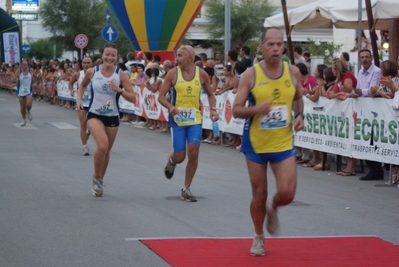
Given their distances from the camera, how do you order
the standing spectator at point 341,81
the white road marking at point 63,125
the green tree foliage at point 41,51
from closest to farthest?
the standing spectator at point 341,81 → the white road marking at point 63,125 → the green tree foliage at point 41,51

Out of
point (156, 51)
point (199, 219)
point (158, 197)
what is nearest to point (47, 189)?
point (158, 197)

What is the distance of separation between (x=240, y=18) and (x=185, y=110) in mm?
49451

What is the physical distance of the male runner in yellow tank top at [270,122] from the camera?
Answer: 7.34 meters

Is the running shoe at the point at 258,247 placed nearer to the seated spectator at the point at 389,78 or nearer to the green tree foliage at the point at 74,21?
the seated spectator at the point at 389,78

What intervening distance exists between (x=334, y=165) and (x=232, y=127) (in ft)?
12.0

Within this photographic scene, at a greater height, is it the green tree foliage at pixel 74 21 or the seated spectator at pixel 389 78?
the green tree foliage at pixel 74 21

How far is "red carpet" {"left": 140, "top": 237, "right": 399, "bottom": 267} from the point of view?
23.9 feet

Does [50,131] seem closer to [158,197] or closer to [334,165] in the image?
[334,165]

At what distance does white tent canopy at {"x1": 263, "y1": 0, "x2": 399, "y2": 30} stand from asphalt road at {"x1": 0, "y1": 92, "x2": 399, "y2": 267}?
148 inches

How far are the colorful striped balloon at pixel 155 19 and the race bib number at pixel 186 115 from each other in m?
19.3

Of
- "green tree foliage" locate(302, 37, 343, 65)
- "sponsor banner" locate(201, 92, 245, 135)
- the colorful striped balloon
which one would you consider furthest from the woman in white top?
"green tree foliage" locate(302, 37, 343, 65)

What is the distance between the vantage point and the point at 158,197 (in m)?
11.3

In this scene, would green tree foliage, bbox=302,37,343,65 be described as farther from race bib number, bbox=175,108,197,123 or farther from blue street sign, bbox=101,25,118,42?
race bib number, bbox=175,108,197,123

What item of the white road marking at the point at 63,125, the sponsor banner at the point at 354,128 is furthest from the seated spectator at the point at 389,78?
the white road marking at the point at 63,125
